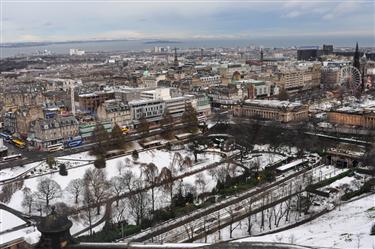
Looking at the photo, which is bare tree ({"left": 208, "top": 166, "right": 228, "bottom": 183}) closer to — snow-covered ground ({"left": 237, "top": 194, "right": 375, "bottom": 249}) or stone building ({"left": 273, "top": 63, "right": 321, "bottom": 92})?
snow-covered ground ({"left": 237, "top": 194, "right": 375, "bottom": 249})

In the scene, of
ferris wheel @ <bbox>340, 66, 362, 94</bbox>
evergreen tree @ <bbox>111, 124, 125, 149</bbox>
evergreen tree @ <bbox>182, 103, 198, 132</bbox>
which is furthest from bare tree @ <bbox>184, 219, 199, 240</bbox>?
ferris wheel @ <bbox>340, 66, 362, 94</bbox>

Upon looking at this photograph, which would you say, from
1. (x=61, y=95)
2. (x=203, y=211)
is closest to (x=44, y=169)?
(x=203, y=211)

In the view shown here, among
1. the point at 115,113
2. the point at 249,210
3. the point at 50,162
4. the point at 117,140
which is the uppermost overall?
the point at 115,113

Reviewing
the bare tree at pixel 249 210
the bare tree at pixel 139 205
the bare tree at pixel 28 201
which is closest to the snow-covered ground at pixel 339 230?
the bare tree at pixel 249 210

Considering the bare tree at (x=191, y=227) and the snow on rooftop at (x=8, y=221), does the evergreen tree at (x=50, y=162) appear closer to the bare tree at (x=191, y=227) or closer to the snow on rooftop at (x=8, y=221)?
the snow on rooftop at (x=8, y=221)

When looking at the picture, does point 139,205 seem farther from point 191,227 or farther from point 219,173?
point 219,173

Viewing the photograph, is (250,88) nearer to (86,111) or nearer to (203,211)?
(86,111)

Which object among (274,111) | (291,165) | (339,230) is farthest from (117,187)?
(274,111)
